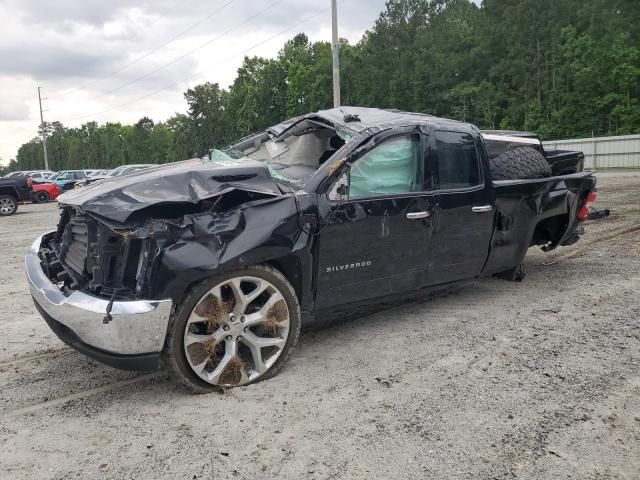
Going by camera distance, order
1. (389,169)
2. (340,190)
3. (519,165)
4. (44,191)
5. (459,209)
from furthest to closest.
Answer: (44,191), (519,165), (459,209), (389,169), (340,190)

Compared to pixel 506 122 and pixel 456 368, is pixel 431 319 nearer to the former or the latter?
pixel 456 368

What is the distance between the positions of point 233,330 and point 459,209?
7.16 feet

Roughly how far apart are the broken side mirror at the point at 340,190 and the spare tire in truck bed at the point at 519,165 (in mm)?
1960

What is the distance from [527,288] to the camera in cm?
539

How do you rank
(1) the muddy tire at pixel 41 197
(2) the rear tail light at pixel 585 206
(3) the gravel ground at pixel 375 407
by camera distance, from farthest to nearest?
(1) the muddy tire at pixel 41 197 < (2) the rear tail light at pixel 585 206 < (3) the gravel ground at pixel 375 407

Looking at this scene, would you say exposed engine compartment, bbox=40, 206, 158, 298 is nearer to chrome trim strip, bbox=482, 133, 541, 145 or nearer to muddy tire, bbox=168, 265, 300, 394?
muddy tire, bbox=168, 265, 300, 394

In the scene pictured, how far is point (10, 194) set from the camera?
1808 centimetres

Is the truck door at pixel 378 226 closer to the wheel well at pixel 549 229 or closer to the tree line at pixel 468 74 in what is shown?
the wheel well at pixel 549 229

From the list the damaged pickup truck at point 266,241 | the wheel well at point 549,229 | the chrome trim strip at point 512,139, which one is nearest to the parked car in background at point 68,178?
the damaged pickup truck at point 266,241

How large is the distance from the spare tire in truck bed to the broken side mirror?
1.96 metres

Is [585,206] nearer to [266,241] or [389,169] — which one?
[389,169]

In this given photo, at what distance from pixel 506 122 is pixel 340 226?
6171cm

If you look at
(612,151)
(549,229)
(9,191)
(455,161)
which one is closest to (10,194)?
(9,191)

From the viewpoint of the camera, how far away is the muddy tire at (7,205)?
17.9 m
